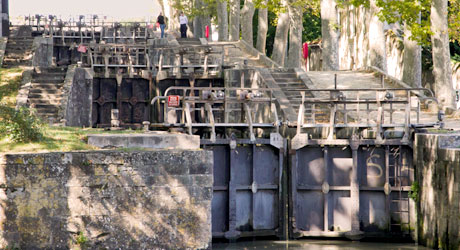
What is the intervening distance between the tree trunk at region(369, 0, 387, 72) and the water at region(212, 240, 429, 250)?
48.6ft

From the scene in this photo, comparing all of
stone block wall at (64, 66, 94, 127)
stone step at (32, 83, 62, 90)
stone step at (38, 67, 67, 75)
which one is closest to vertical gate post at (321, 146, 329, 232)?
stone block wall at (64, 66, 94, 127)

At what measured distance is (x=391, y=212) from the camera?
22.7 metres

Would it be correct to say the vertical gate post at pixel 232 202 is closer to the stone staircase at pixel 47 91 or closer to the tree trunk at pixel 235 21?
the stone staircase at pixel 47 91

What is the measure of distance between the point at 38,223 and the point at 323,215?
8.99 meters

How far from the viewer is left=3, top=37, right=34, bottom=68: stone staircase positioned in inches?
1449

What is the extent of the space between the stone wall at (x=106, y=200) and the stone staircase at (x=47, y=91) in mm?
10220

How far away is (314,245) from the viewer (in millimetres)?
21938

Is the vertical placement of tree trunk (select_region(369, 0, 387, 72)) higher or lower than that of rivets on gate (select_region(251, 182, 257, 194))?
higher

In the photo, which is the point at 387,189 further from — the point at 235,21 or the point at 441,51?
the point at 235,21

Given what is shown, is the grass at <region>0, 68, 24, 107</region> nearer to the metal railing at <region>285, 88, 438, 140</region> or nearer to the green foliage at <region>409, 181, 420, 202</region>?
the metal railing at <region>285, 88, 438, 140</region>

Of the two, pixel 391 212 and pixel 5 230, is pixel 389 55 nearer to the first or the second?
pixel 391 212

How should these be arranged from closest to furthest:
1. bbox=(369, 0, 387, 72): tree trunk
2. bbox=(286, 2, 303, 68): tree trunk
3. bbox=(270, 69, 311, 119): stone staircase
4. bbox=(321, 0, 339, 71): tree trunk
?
bbox=(270, 69, 311, 119): stone staircase, bbox=(369, 0, 387, 72): tree trunk, bbox=(321, 0, 339, 71): tree trunk, bbox=(286, 2, 303, 68): tree trunk

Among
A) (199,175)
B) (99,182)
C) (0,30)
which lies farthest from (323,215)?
(0,30)

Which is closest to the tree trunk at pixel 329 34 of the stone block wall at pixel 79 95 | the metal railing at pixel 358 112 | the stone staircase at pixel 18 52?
the metal railing at pixel 358 112
